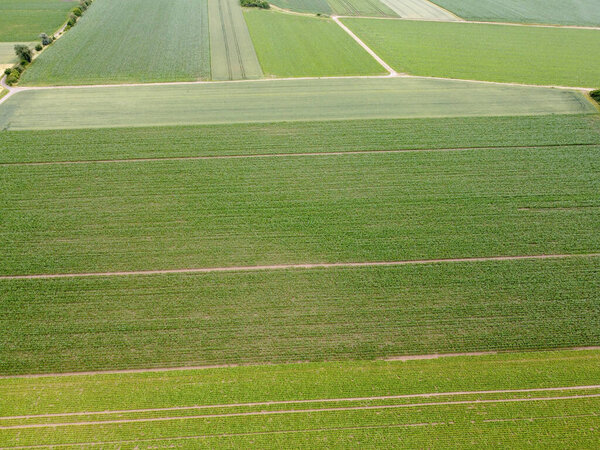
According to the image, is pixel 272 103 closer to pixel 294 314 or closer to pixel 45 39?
pixel 294 314

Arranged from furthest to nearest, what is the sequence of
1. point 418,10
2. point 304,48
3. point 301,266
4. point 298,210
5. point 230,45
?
point 418,10 < point 230,45 < point 304,48 < point 298,210 < point 301,266

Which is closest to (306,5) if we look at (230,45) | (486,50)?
(230,45)

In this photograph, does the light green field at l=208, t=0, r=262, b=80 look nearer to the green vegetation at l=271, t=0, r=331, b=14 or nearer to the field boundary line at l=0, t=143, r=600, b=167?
the green vegetation at l=271, t=0, r=331, b=14

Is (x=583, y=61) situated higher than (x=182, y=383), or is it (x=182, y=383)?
(x=583, y=61)

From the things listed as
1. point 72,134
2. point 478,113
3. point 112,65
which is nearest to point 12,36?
point 112,65

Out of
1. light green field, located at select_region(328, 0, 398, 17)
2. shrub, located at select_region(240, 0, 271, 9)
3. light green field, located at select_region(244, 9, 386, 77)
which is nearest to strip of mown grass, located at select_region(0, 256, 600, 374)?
light green field, located at select_region(244, 9, 386, 77)

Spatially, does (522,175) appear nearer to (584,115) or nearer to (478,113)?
(478,113)

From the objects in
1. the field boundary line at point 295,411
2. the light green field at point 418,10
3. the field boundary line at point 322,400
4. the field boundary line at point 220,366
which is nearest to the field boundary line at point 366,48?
the light green field at point 418,10
